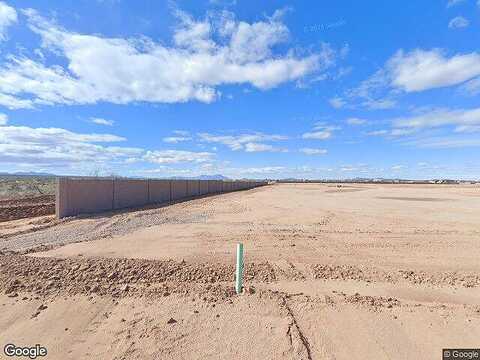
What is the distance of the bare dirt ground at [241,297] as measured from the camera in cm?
466

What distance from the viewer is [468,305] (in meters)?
5.92

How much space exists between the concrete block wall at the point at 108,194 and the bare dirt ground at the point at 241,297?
500cm

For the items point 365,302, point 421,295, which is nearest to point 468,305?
point 421,295

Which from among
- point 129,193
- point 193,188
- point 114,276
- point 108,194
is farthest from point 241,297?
point 193,188

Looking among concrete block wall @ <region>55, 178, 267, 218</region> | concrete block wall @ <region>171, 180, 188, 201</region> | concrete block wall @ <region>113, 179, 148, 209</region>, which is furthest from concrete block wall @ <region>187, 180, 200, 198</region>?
concrete block wall @ <region>113, 179, 148, 209</region>

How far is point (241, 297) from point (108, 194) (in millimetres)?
15167

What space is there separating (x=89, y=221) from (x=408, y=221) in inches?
604

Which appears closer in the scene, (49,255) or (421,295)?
(421,295)

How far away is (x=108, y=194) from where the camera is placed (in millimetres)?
19109

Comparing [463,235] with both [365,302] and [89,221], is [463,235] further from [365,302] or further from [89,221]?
[89,221]

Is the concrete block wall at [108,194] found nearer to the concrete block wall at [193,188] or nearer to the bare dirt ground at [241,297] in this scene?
the concrete block wall at [193,188]

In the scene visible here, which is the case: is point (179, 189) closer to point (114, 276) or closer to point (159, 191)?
point (159, 191)

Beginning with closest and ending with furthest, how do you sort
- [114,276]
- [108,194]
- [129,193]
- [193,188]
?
[114,276]
[108,194]
[129,193]
[193,188]

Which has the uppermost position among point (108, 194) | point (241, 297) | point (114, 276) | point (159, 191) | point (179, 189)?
point (179, 189)
